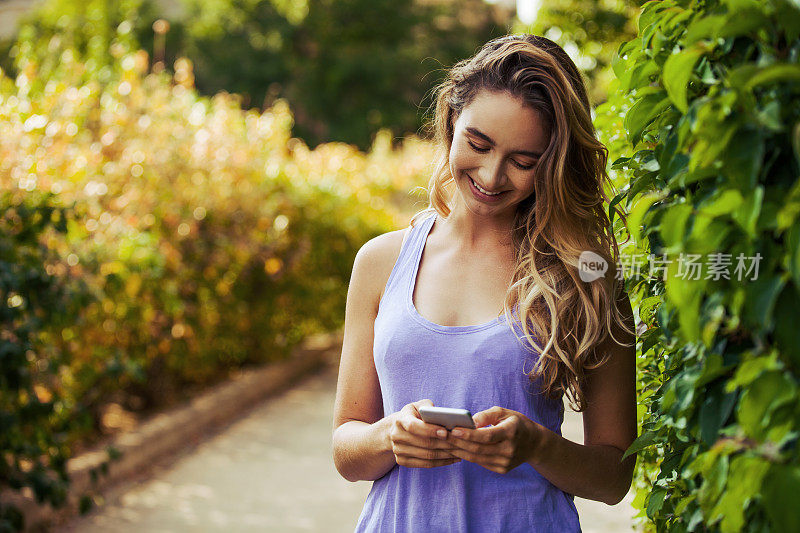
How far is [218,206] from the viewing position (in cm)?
721

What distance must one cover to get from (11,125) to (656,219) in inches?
181

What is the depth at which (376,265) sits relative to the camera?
210 centimetres

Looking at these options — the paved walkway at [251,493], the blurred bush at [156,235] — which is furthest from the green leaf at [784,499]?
the paved walkway at [251,493]

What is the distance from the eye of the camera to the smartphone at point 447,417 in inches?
63.7

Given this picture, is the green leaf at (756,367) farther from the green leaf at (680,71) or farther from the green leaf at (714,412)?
the green leaf at (680,71)

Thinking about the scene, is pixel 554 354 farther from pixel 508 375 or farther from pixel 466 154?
pixel 466 154

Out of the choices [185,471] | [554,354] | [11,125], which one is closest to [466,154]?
[554,354]

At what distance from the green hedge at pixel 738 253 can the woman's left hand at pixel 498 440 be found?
1.31ft

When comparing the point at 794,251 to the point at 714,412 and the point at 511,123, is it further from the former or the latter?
the point at 511,123

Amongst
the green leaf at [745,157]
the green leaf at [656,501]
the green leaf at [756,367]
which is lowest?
the green leaf at [656,501]

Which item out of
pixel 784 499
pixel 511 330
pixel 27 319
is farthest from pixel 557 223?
pixel 27 319

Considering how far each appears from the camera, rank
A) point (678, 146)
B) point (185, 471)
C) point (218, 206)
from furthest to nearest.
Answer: point (218, 206), point (185, 471), point (678, 146)

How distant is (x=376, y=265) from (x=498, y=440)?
0.61m

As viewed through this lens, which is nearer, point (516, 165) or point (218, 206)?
point (516, 165)
